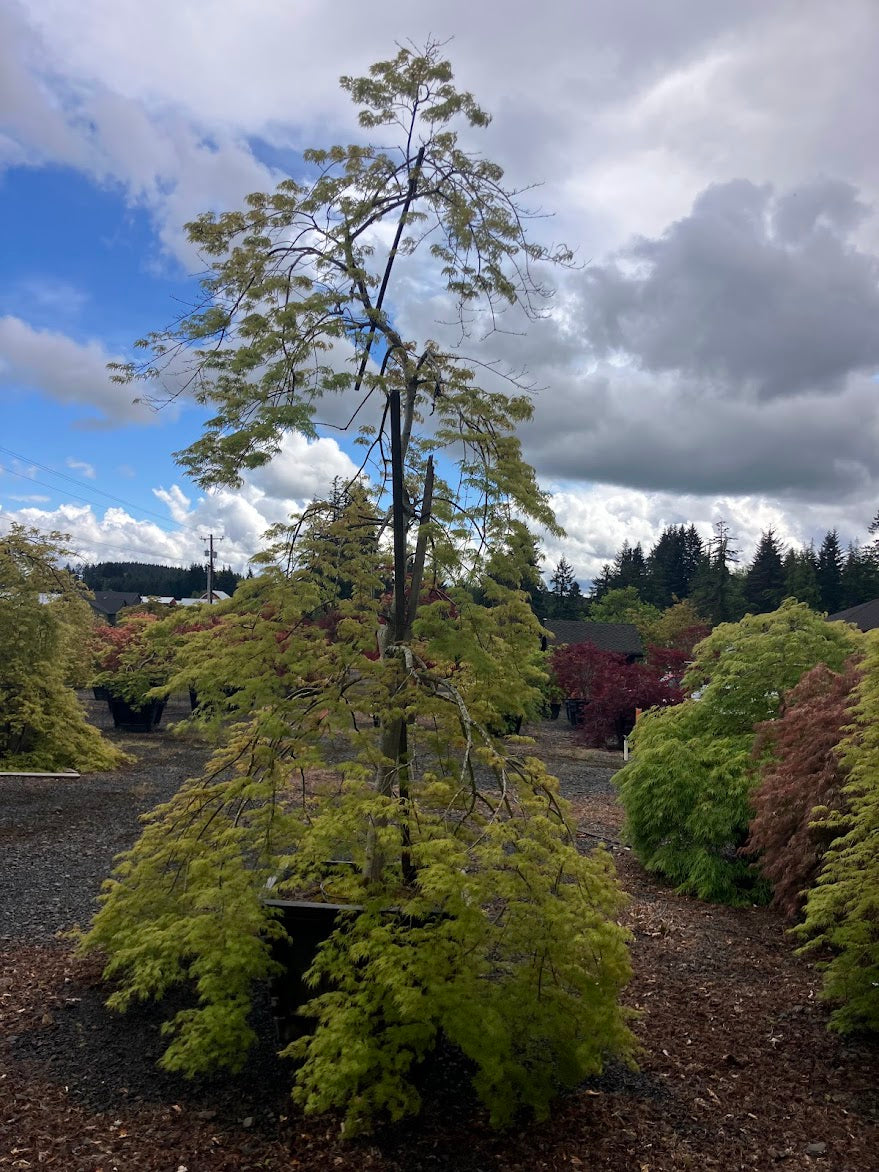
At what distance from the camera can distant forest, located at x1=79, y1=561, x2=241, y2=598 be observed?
71500 millimetres

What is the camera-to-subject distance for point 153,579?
83438 mm

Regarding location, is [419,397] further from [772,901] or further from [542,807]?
[772,901]

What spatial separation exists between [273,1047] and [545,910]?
1.86 m

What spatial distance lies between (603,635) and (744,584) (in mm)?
18025

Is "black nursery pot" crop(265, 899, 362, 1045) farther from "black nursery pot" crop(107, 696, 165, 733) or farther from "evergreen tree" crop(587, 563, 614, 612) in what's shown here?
"evergreen tree" crop(587, 563, 614, 612)

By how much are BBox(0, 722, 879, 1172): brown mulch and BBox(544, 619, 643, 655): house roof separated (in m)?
27.2

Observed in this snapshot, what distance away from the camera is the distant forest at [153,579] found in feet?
235

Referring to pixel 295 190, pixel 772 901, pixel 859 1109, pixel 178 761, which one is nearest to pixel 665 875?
pixel 772 901

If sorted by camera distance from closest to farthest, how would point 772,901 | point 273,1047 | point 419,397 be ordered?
point 273,1047 < point 419,397 < point 772,901

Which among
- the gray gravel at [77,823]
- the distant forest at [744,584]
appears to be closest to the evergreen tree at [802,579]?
the distant forest at [744,584]

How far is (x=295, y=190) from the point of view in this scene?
15.2ft

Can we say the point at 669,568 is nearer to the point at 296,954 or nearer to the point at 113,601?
the point at 113,601

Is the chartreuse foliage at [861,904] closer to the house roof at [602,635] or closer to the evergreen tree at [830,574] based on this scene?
the house roof at [602,635]

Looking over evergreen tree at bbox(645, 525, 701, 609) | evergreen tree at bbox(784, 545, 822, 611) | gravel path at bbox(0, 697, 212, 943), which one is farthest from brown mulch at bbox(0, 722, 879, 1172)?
evergreen tree at bbox(645, 525, 701, 609)
